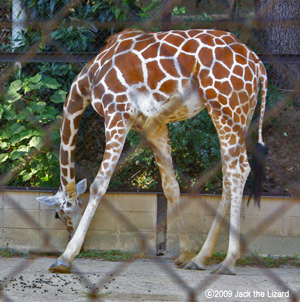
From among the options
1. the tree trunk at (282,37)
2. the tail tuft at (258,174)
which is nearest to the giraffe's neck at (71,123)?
the tail tuft at (258,174)

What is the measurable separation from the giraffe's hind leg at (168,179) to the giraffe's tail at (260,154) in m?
0.70

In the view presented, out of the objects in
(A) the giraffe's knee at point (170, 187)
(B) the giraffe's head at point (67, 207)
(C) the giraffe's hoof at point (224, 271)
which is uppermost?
(A) the giraffe's knee at point (170, 187)

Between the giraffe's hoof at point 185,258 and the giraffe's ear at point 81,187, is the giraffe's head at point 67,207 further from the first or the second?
the giraffe's hoof at point 185,258

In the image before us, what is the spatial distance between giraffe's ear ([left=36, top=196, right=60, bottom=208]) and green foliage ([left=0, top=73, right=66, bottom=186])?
22.6 inches

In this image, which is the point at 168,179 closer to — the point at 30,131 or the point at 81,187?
the point at 81,187

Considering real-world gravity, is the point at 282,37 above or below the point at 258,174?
above

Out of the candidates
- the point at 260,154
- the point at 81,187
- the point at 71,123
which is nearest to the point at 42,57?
the point at 71,123

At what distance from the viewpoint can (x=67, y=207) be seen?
4.69 metres

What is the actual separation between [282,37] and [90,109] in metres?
2.20

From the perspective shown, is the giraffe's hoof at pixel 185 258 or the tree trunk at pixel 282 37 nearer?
the giraffe's hoof at pixel 185 258

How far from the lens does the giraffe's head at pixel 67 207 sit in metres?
4.70

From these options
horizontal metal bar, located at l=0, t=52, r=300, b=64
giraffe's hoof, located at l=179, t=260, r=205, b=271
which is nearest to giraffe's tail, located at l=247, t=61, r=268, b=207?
horizontal metal bar, located at l=0, t=52, r=300, b=64

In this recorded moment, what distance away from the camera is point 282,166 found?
5.70m

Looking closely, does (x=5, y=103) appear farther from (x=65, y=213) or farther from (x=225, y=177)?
(x=225, y=177)
